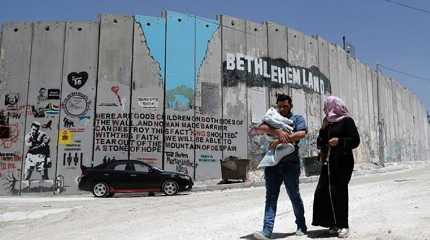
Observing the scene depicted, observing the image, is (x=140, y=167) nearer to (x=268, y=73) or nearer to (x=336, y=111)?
(x=268, y=73)

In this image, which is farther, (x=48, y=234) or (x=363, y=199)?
(x=363, y=199)

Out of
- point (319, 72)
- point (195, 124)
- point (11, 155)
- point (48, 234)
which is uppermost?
point (319, 72)

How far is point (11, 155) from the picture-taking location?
21.0 m

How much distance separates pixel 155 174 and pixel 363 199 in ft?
30.1

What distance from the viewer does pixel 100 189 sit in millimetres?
17469

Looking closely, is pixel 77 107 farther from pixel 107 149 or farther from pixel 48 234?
pixel 48 234

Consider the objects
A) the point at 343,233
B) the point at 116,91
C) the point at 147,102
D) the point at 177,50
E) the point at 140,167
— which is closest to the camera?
the point at 343,233

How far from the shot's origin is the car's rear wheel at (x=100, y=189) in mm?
17438

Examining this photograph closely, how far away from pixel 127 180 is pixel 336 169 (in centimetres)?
1248

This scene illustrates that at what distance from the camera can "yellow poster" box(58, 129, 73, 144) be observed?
20875 millimetres

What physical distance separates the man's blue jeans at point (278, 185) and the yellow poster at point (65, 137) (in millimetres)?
16023

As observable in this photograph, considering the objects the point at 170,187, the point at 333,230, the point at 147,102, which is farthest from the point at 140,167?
the point at 333,230

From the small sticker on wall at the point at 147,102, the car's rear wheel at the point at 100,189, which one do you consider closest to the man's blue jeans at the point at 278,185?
the car's rear wheel at the point at 100,189

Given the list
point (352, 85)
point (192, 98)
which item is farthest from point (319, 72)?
point (192, 98)
